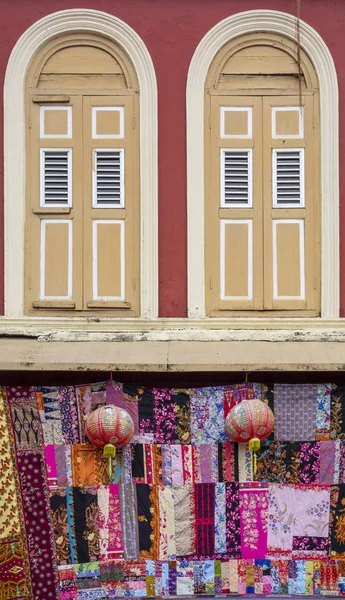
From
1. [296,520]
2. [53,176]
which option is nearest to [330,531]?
[296,520]

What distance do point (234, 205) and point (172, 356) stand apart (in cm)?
134

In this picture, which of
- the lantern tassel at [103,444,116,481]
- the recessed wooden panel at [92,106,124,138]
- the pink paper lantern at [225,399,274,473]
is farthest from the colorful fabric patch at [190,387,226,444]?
the recessed wooden panel at [92,106,124,138]

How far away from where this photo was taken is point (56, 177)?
11.1m

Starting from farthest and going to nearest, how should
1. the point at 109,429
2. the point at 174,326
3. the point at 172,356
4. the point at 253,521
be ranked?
the point at 174,326 → the point at 172,356 → the point at 253,521 → the point at 109,429

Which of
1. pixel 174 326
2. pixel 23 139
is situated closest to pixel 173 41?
pixel 23 139

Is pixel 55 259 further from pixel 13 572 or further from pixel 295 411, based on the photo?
pixel 13 572

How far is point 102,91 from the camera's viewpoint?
437 inches

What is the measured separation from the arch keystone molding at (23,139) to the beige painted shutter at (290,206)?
0.87 metres

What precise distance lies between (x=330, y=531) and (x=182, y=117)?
3.32 m

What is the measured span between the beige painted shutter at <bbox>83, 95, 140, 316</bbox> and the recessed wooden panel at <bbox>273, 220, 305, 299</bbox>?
106 centimetres

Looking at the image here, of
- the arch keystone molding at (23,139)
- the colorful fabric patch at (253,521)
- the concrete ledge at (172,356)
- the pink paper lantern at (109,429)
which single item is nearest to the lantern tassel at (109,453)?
the pink paper lantern at (109,429)

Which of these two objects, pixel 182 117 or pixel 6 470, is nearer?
pixel 6 470

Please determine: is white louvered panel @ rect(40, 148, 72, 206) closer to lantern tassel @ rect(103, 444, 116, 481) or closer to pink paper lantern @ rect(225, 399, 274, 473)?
lantern tassel @ rect(103, 444, 116, 481)

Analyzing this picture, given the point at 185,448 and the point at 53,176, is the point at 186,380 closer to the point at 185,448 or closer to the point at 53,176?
the point at 185,448
